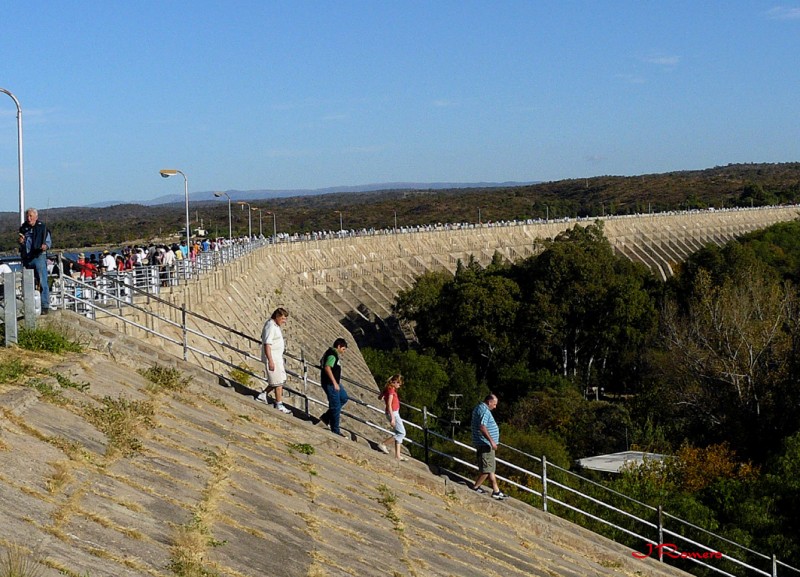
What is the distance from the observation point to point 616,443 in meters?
39.0

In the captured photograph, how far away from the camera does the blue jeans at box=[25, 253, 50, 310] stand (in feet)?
42.5

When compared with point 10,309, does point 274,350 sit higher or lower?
lower

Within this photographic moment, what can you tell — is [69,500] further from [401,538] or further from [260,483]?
[401,538]

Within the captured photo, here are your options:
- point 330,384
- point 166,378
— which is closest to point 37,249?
point 166,378

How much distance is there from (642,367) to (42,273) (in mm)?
45475

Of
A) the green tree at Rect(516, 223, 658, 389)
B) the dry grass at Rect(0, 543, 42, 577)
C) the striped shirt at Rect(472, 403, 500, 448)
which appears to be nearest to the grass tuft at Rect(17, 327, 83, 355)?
the striped shirt at Rect(472, 403, 500, 448)

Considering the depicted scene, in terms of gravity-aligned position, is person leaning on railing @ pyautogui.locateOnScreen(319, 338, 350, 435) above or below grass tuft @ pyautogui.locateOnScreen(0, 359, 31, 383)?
below

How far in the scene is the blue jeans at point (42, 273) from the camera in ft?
42.5

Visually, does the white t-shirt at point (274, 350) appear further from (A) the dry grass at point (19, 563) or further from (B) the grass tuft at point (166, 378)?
(A) the dry grass at point (19, 563)

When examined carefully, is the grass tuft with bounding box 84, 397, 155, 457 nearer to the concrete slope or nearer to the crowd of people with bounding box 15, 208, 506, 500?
the concrete slope

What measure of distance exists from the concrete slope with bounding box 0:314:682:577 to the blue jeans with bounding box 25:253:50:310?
1.20ft

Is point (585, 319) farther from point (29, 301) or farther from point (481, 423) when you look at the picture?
point (29, 301)

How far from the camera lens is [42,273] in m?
13.0

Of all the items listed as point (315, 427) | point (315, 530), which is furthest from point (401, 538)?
point (315, 427)
